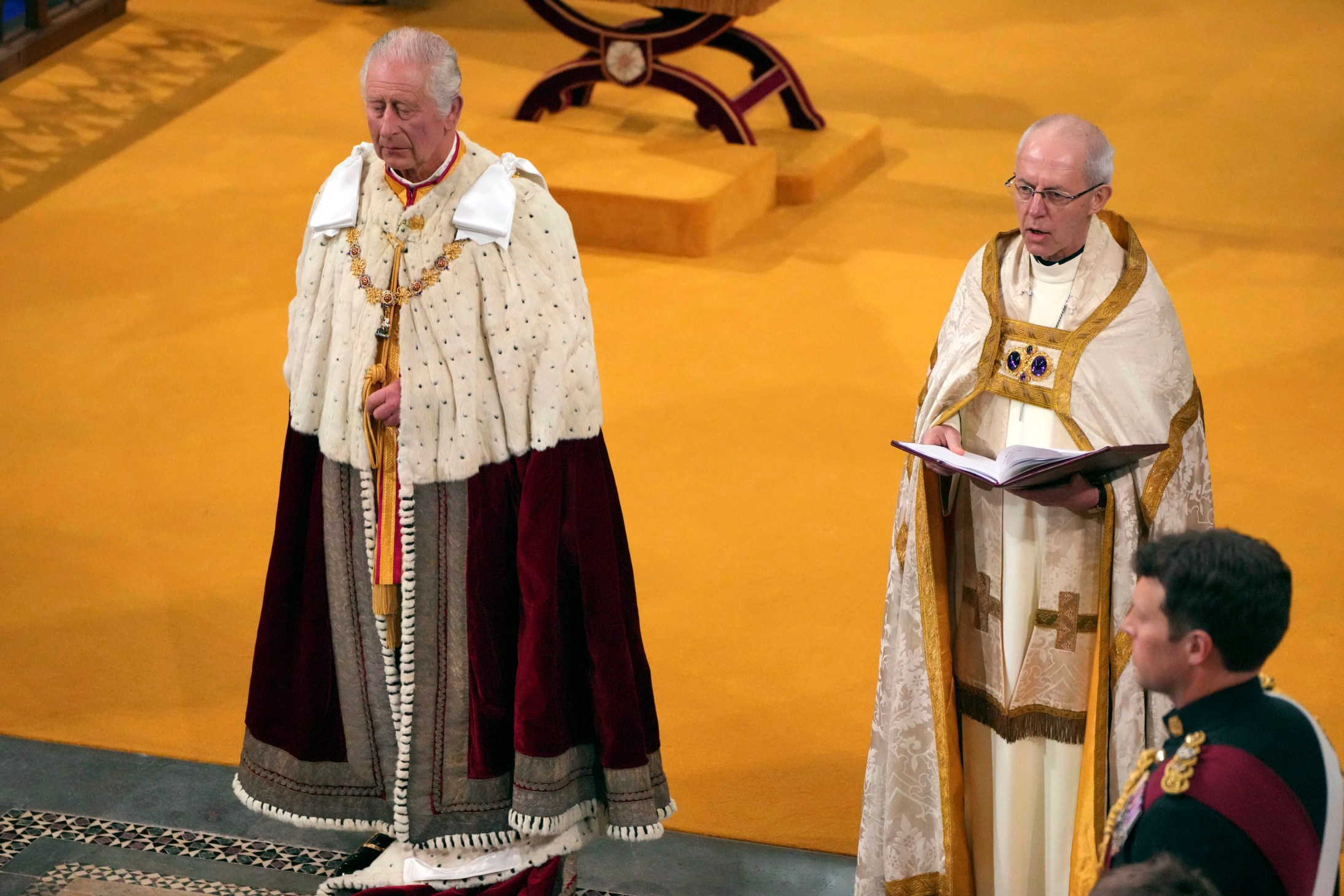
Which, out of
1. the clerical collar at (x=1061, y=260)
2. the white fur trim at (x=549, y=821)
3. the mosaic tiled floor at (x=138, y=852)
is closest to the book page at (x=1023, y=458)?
the clerical collar at (x=1061, y=260)

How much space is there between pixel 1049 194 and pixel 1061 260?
0.19m

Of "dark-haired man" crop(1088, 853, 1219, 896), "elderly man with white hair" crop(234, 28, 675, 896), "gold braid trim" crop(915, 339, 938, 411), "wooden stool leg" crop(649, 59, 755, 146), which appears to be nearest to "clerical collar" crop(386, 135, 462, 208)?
"elderly man with white hair" crop(234, 28, 675, 896)

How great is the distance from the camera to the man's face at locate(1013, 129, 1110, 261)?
315 cm

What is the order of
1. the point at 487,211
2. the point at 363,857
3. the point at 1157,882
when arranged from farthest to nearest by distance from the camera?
the point at 363,857 < the point at 487,211 < the point at 1157,882

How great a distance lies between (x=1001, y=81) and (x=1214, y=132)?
1401 mm

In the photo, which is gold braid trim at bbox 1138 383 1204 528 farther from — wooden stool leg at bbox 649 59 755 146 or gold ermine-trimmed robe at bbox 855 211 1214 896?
wooden stool leg at bbox 649 59 755 146

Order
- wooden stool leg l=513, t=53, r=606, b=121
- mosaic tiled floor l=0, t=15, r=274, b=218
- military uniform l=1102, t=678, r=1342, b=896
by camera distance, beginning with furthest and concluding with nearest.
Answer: mosaic tiled floor l=0, t=15, r=274, b=218 < wooden stool leg l=513, t=53, r=606, b=121 < military uniform l=1102, t=678, r=1342, b=896

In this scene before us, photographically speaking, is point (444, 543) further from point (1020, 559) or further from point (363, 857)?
point (1020, 559)

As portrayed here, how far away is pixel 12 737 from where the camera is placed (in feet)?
14.8

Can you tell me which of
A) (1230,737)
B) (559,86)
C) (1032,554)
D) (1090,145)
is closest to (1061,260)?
(1090,145)

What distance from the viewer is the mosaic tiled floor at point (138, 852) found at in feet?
12.7

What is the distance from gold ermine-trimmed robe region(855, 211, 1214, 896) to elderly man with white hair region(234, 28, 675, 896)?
56 cm

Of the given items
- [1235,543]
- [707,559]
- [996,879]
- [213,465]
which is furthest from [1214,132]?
[1235,543]

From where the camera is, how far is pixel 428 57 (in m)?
3.28
